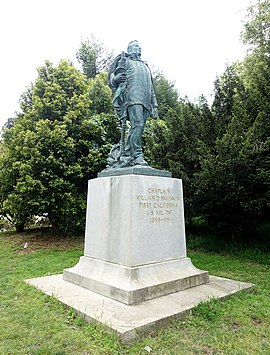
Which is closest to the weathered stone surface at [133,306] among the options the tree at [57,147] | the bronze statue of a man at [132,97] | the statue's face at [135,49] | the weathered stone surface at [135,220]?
the weathered stone surface at [135,220]

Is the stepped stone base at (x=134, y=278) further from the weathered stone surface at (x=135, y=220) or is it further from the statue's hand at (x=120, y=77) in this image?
the statue's hand at (x=120, y=77)

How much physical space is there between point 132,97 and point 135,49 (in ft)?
3.30

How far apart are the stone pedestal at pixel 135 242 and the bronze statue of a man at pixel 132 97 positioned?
0.60 meters

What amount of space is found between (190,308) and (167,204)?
1746 mm

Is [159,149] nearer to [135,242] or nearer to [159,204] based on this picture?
[159,204]

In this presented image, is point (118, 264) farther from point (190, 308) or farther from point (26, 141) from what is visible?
point (26, 141)

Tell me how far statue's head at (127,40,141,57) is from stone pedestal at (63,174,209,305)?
7.69ft

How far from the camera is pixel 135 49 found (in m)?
5.34

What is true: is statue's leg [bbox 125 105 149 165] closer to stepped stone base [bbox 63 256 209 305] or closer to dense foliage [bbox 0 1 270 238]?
stepped stone base [bbox 63 256 209 305]

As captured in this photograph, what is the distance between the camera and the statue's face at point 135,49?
5.33m

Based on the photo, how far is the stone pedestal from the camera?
4164 millimetres

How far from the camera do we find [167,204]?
16.1ft

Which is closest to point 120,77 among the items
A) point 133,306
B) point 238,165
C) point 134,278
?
point 134,278

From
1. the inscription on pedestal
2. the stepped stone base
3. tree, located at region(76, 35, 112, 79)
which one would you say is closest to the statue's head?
the inscription on pedestal
